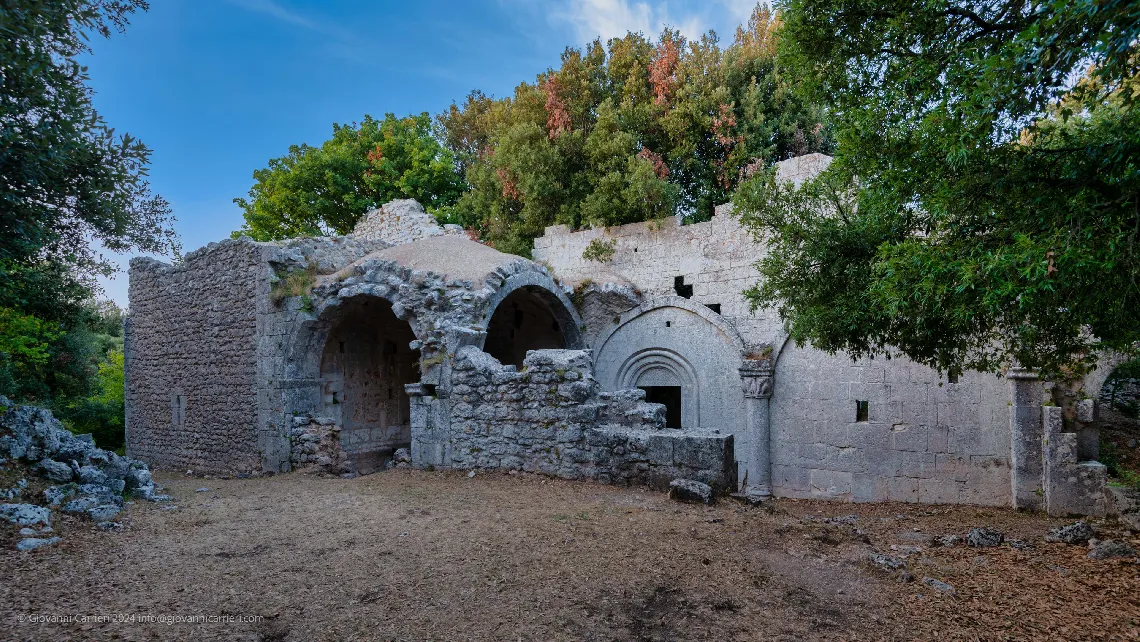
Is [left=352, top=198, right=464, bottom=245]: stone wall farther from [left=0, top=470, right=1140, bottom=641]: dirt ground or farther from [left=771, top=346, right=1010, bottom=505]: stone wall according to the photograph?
[left=0, top=470, right=1140, bottom=641]: dirt ground

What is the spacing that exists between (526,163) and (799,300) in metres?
11.1

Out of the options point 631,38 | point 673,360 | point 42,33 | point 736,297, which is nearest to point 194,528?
point 42,33

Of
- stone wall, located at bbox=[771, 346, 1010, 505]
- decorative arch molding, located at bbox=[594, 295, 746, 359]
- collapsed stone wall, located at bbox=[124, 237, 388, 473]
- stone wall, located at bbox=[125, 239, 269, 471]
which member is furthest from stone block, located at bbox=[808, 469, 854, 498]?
stone wall, located at bbox=[125, 239, 269, 471]

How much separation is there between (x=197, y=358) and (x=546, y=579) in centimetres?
1032

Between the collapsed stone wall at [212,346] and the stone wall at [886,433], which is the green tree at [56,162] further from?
the stone wall at [886,433]

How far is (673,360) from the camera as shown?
37.6ft

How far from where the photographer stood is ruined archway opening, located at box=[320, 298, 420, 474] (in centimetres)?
1089

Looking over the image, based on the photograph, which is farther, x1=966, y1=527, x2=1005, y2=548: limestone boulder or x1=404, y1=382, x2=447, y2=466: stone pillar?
x1=404, y1=382, x2=447, y2=466: stone pillar

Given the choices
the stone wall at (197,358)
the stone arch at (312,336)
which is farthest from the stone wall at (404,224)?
the stone arch at (312,336)

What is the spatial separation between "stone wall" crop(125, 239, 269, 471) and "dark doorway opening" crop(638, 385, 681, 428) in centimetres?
755

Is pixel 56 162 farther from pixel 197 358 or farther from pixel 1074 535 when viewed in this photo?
pixel 1074 535

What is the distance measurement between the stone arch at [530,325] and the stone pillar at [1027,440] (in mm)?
7359

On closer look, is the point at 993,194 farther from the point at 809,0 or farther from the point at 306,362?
the point at 306,362

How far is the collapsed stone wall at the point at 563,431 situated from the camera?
6359mm
